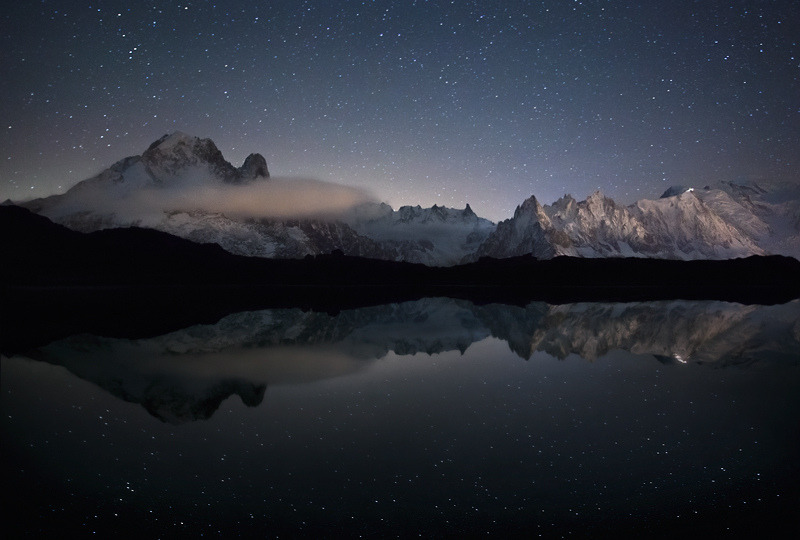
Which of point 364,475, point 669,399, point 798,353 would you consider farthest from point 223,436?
point 798,353

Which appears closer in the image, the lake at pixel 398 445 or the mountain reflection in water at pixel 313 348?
the lake at pixel 398 445

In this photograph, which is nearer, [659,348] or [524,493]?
[524,493]

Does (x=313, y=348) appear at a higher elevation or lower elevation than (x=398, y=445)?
higher

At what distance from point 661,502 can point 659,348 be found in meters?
19.7

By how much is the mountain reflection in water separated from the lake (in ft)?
0.73

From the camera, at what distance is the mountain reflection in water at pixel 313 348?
17.3 m

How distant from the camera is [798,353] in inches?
1011

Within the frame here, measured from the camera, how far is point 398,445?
38.0 ft

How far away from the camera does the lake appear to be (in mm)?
8336

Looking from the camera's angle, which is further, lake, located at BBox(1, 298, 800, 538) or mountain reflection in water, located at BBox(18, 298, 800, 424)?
mountain reflection in water, located at BBox(18, 298, 800, 424)

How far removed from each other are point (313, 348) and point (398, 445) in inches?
583

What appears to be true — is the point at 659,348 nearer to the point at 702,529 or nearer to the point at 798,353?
the point at 798,353

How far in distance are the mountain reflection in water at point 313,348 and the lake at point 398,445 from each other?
22 centimetres

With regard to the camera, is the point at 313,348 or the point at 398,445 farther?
the point at 313,348
